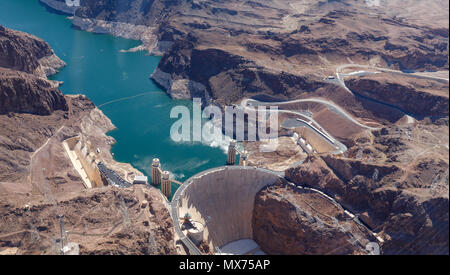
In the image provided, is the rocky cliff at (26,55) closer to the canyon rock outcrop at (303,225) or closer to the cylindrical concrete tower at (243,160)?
the cylindrical concrete tower at (243,160)

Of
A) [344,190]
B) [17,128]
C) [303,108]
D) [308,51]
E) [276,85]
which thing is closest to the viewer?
[344,190]

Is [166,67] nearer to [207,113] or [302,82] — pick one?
[207,113]

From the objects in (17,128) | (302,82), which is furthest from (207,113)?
(17,128)

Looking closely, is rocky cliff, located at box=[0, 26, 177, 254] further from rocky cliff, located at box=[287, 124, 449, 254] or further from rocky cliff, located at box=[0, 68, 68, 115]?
rocky cliff, located at box=[287, 124, 449, 254]

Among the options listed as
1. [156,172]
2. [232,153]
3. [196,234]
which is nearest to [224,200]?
[196,234]

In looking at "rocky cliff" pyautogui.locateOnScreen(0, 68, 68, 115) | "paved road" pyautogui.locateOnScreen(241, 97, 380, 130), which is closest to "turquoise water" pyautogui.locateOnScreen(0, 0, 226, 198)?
"rocky cliff" pyautogui.locateOnScreen(0, 68, 68, 115)

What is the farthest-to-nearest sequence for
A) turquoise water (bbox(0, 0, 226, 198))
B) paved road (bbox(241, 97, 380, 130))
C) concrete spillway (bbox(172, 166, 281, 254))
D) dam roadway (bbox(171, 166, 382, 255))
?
paved road (bbox(241, 97, 380, 130))
turquoise water (bbox(0, 0, 226, 198))
concrete spillway (bbox(172, 166, 281, 254))
dam roadway (bbox(171, 166, 382, 255))

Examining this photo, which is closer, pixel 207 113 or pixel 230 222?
pixel 230 222
